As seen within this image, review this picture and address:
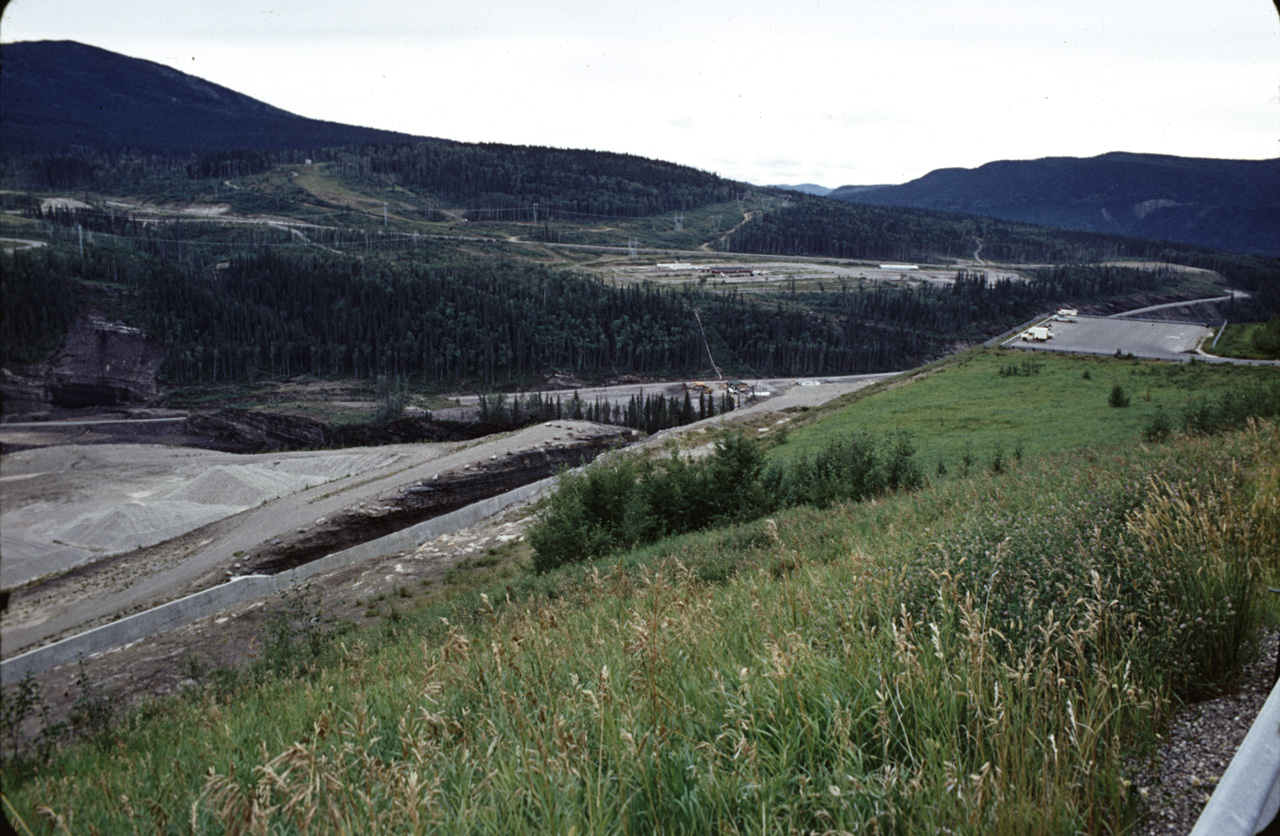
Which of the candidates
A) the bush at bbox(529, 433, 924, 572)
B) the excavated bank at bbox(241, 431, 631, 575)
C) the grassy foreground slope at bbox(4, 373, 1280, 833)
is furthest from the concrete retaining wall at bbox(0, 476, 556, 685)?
the grassy foreground slope at bbox(4, 373, 1280, 833)

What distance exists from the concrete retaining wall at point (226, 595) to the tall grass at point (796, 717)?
14.4 meters

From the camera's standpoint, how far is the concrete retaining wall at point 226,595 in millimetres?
20656

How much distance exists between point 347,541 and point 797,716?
35.8 metres

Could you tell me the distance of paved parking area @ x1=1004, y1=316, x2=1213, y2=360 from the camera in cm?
5178

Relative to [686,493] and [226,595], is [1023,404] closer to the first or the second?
[686,493]

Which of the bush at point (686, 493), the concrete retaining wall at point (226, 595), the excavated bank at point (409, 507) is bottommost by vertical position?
the excavated bank at point (409, 507)

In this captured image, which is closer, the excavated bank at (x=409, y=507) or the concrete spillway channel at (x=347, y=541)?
the concrete spillway channel at (x=347, y=541)

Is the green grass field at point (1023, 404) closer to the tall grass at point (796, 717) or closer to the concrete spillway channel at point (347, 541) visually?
the concrete spillway channel at point (347, 541)

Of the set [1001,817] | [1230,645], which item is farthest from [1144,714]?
[1001,817]

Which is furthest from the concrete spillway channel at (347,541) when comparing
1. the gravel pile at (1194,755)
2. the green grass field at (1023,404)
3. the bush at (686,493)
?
the gravel pile at (1194,755)

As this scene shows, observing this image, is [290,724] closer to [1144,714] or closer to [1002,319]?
[1144,714]

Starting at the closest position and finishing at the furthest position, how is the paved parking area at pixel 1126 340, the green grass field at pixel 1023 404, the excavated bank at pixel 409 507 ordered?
the green grass field at pixel 1023 404
the excavated bank at pixel 409 507
the paved parking area at pixel 1126 340

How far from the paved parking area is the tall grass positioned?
→ 51.7 metres

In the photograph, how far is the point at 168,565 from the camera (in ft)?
105
